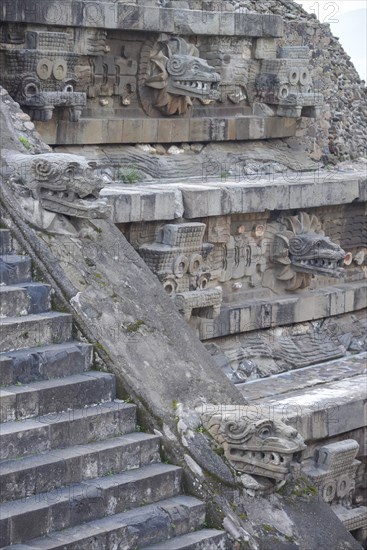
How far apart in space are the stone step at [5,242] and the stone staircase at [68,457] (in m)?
0.25

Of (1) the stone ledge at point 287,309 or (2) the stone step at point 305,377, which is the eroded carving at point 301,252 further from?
(2) the stone step at point 305,377

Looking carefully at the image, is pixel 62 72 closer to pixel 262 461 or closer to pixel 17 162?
pixel 17 162

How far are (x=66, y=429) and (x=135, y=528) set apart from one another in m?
0.88

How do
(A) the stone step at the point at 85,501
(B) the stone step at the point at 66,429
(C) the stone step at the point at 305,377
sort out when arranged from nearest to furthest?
(A) the stone step at the point at 85,501 → (B) the stone step at the point at 66,429 → (C) the stone step at the point at 305,377

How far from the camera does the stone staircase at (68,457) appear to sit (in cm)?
→ 1007

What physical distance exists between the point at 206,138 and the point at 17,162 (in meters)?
5.76

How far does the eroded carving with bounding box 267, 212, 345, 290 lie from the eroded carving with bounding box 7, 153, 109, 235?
5317mm

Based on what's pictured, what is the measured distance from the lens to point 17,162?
12305 millimetres

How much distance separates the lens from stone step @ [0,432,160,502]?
10.1m

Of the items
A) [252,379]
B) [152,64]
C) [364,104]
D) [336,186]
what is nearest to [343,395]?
[252,379]

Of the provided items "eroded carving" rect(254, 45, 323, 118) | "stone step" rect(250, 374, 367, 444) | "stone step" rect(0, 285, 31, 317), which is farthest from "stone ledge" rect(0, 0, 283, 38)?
"stone step" rect(0, 285, 31, 317)

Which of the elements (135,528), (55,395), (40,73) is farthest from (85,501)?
(40,73)

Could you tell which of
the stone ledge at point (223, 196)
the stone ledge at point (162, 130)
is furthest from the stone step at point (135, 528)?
the stone ledge at point (162, 130)

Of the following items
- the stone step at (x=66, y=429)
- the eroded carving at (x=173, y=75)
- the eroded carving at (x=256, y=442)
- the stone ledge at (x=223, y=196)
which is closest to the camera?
the stone step at (x=66, y=429)
